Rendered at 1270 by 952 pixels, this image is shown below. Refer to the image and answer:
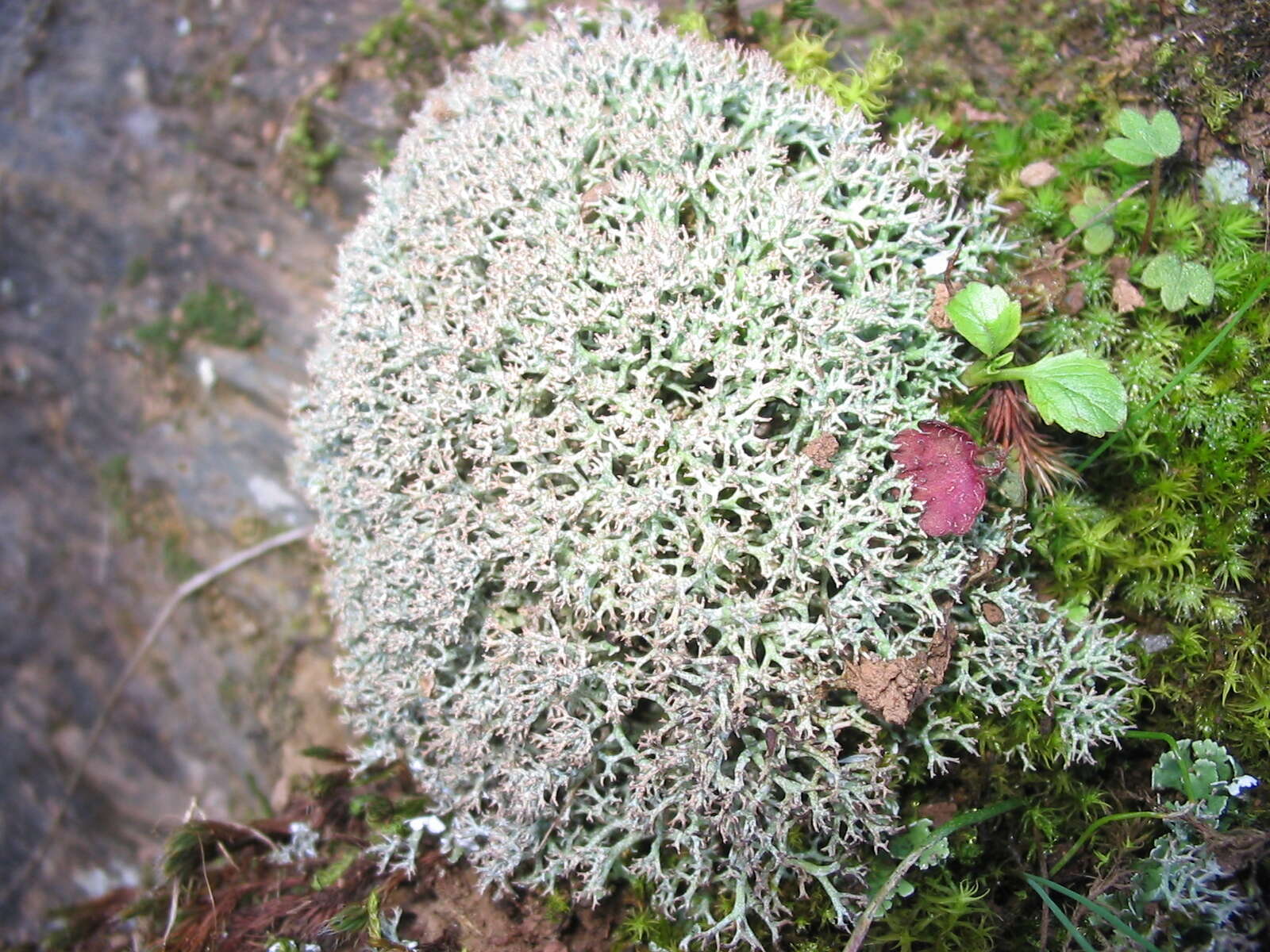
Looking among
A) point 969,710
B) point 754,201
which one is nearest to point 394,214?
point 754,201

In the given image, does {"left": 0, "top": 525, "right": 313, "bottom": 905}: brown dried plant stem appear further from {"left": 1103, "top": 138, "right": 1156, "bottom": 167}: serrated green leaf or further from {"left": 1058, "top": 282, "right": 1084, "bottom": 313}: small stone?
{"left": 1103, "top": 138, "right": 1156, "bottom": 167}: serrated green leaf

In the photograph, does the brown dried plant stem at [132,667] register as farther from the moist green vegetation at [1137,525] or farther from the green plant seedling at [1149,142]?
the green plant seedling at [1149,142]

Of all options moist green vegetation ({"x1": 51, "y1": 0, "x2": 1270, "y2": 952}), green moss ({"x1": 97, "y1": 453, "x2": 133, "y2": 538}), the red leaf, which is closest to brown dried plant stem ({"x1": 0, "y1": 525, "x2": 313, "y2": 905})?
green moss ({"x1": 97, "y1": 453, "x2": 133, "y2": 538})

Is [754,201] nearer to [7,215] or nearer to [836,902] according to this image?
[836,902]

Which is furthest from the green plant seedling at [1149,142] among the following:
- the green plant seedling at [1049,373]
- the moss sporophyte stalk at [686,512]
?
the green plant seedling at [1049,373]

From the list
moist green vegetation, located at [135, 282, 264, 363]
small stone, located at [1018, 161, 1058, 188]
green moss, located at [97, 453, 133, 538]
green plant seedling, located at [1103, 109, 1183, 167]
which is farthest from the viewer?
green moss, located at [97, 453, 133, 538]
